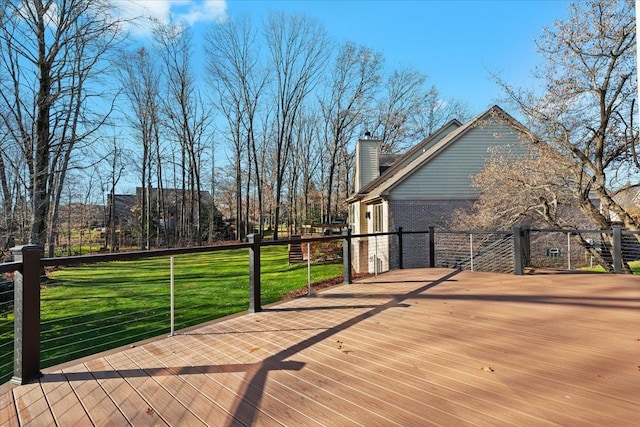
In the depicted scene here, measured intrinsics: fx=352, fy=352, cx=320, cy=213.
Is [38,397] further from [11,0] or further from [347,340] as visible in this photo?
[11,0]

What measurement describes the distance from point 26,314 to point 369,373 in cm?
255

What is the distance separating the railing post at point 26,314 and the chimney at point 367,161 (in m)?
16.4

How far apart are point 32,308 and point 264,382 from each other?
178cm

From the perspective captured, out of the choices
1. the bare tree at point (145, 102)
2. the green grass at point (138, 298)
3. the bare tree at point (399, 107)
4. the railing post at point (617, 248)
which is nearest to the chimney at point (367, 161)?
the green grass at point (138, 298)

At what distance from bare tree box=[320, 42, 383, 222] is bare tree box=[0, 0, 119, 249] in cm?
1892

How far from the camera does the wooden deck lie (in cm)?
210

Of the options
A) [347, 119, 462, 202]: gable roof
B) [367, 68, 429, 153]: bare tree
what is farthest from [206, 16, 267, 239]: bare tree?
[347, 119, 462, 202]: gable roof

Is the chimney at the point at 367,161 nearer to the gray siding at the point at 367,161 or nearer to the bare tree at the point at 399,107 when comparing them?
the gray siding at the point at 367,161

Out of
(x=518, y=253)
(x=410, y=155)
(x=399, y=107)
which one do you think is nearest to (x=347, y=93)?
(x=399, y=107)

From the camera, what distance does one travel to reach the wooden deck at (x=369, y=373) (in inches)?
82.7

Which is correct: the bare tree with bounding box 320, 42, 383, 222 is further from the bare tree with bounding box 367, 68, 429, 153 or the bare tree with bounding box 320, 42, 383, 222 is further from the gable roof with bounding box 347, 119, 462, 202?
the gable roof with bounding box 347, 119, 462, 202

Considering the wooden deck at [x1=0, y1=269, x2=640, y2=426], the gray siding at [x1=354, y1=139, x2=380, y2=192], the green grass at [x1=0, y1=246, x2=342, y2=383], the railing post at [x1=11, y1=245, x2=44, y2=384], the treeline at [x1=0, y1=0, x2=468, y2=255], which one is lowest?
the green grass at [x1=0, y1=246, x2=342, y2=383]

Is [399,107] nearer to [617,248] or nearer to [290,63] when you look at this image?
[290,63]

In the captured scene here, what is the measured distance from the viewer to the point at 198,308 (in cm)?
930
